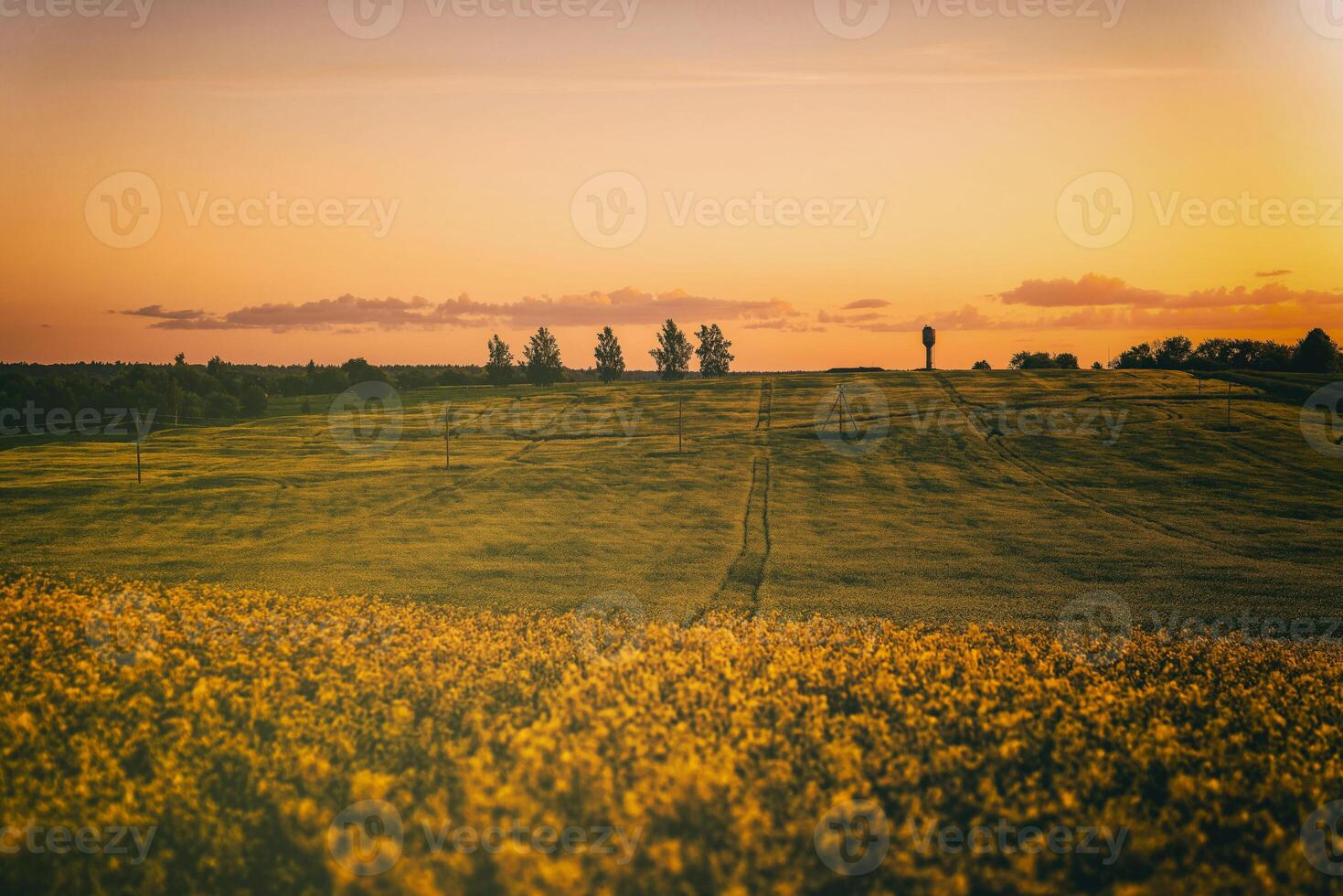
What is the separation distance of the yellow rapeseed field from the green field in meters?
16.3

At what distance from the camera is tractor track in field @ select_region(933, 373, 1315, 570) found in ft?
137

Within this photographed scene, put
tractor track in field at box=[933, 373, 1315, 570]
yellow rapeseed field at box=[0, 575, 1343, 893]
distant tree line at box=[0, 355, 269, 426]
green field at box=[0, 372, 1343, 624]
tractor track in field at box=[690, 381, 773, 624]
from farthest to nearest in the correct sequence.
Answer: distant tree line at box=[0, 355, 269, 426] → tractor track in field at box=[933, 373, 1315, 570] → green field at box=[0, 372, 1343, 624] → tractor track in field at box=[690, 381, 773, 624] → yellow rapeseed field at box=[0, 575, 1343, 893]

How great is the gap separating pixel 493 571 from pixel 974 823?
3127cm

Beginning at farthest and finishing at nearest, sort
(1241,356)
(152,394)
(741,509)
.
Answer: (1241,356), (152,394), (741,509)

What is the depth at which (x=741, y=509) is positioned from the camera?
5378 centimetres

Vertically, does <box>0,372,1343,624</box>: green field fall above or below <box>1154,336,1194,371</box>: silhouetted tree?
below

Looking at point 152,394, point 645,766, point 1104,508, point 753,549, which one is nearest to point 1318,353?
point 1104,508

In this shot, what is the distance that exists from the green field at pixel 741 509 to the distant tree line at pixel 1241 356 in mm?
65947

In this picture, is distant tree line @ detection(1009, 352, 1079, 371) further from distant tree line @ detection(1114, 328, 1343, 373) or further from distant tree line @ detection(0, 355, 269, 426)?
distant tree line @ detection(0, 355, 269, 426)

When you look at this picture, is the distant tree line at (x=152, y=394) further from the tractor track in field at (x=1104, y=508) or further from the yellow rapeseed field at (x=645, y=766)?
the yellow rapeseed field at (x=645, y=766)

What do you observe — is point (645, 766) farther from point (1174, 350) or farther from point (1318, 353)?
point (1174, 350)

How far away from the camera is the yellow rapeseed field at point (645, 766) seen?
7914 mm

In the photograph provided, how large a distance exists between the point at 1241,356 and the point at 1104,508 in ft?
486

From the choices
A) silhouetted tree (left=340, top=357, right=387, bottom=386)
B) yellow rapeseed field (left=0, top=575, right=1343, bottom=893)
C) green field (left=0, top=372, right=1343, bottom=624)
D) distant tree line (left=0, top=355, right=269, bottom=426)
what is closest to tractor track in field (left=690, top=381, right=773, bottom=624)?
green field (left=0, top=372, right=1343, bottom=624)
